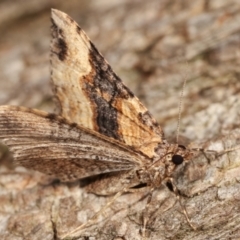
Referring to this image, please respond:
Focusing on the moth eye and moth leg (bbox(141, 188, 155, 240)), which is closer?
moth leg (bbox(141, 188, 155, 240))

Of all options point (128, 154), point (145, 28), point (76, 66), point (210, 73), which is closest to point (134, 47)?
point (145, 28)

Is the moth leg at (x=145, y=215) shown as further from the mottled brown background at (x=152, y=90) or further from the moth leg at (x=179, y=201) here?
the moth leg at (x=179, y=201)

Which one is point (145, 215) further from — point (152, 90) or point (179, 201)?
point (152, 90)

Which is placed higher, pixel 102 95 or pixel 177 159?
pixel 102 95

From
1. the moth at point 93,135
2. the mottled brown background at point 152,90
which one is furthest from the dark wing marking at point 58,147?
the mottled brown background at point 152,90

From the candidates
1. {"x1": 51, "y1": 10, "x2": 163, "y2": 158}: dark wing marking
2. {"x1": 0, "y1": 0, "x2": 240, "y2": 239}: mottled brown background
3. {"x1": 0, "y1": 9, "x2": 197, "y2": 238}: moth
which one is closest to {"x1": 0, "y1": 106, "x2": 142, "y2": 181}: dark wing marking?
{"x1": 0, "y1": 9, "x2": 197, "y2": 238}: moth

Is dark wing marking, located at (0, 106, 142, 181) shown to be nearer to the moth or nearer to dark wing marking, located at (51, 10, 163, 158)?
the moth

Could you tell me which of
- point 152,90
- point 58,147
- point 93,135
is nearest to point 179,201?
point 93,135
